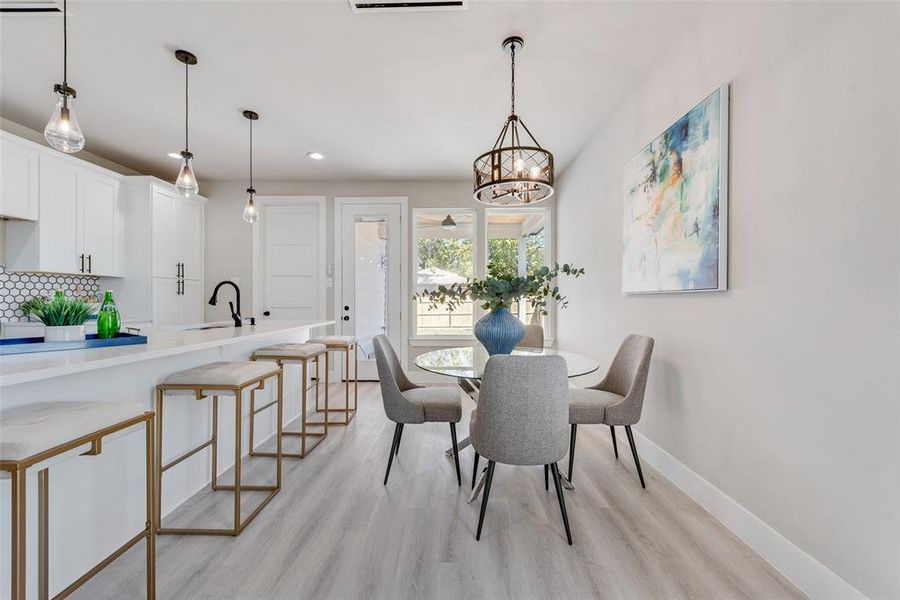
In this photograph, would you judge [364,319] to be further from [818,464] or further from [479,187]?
[818,464]

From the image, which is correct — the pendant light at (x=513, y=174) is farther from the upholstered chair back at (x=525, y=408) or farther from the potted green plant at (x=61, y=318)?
the potted green plant at (x=61, y=318)

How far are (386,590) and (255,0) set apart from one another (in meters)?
2.77

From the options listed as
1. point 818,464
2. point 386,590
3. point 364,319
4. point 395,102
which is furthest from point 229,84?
point 818,464

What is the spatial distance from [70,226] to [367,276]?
9.08 feet

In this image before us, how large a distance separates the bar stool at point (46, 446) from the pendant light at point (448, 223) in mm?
3920

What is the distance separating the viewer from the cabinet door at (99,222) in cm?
344

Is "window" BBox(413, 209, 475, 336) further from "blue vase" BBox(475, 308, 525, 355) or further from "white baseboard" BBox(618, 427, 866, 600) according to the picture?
"white baseboard" BBox(618, 427, 866, 600)

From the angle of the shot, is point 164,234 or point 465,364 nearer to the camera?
point 465,364

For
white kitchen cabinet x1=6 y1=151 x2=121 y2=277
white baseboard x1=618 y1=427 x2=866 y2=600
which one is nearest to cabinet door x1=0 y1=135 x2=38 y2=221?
white kitchen cabinet x1=6 y1=151 x2=121 y2=277

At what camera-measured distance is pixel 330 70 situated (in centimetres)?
248

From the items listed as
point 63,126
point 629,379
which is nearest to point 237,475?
point 63,126

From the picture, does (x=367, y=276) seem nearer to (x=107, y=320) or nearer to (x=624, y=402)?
(x=107, y=320)

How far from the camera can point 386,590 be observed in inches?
55.7

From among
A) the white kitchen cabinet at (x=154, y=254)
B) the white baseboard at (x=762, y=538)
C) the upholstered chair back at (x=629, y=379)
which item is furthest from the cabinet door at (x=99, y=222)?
the white baseboard at (x=762, y=538)
